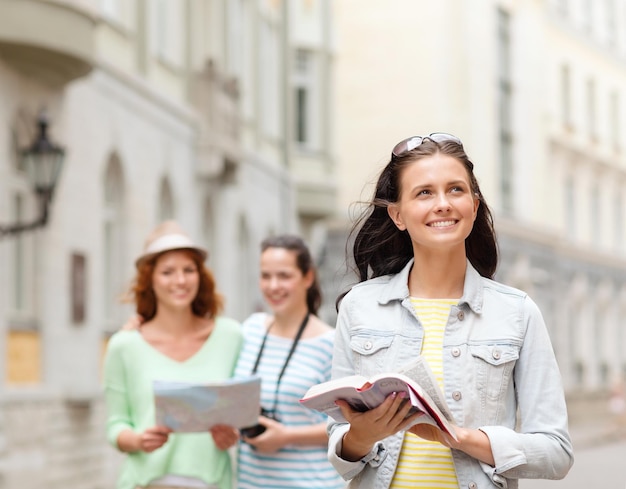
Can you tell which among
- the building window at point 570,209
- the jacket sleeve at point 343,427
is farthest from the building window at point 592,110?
the jacket sleeve at point 343,427

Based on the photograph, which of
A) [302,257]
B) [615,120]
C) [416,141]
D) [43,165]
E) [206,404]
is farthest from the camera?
[615,120]

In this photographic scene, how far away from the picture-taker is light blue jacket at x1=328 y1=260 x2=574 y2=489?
12.6 feet

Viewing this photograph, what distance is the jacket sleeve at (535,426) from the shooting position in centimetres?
378

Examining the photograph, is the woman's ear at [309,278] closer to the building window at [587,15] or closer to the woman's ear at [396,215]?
the woman's ear at [396,215]

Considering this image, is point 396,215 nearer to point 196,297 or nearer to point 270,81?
point 196,297

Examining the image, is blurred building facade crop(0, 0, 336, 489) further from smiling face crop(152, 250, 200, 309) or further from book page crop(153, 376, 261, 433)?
book page crop(153, 376, 261, 433)

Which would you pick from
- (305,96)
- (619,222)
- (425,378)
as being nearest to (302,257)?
(425,378)

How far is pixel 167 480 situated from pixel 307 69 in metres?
26.6

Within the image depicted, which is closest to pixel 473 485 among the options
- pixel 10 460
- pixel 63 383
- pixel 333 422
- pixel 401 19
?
pixel 333 422

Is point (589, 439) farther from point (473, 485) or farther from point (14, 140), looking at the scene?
point (473, 485)

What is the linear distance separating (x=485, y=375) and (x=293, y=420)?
2.56m

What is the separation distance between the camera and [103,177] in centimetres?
1872

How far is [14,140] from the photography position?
15594mm

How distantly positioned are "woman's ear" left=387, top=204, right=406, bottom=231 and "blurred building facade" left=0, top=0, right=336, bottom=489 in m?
11.1
